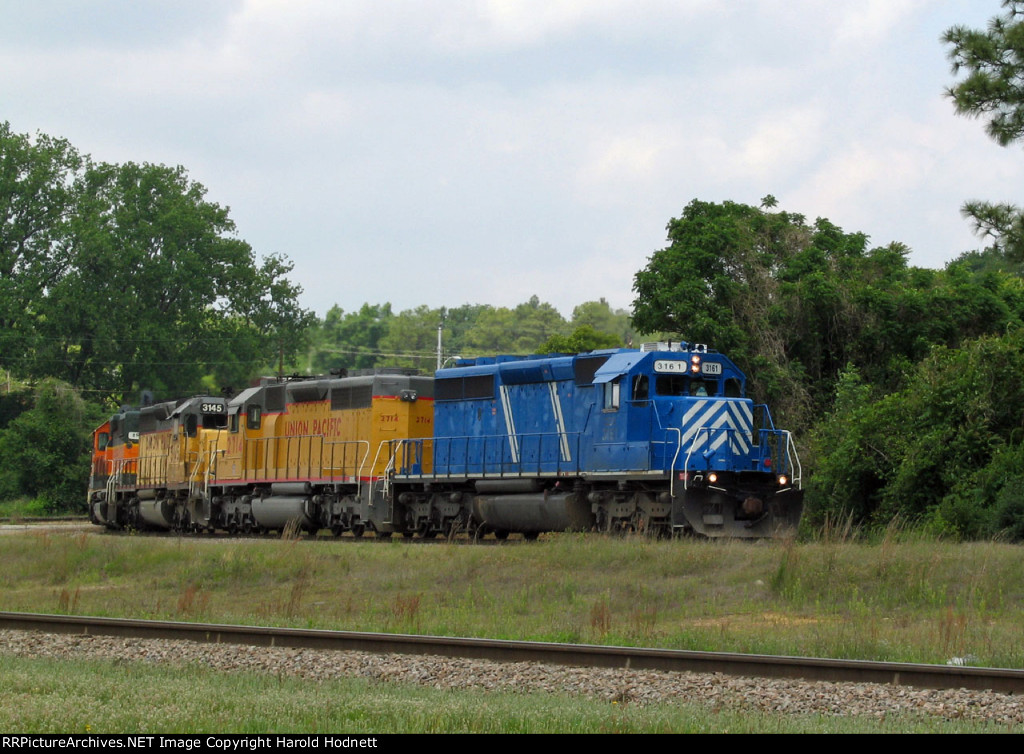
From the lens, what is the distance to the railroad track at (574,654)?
31.6 feet

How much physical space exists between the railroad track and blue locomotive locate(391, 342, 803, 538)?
896cm

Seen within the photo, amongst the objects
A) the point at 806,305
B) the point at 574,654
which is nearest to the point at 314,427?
the point at 806,305

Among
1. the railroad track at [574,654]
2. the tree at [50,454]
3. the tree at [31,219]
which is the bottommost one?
the railroad track at [574,654]

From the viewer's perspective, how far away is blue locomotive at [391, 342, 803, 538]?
2089 cm

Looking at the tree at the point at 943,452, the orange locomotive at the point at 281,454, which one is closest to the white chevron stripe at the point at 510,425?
the orange locomotive at the point at 281,454

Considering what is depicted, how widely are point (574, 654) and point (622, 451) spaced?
10.4 meters

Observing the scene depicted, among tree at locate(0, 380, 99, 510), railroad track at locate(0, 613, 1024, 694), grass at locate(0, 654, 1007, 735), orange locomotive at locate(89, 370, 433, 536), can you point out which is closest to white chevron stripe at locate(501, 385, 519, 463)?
orange locomotive at locate(89, 370, 433, 536)

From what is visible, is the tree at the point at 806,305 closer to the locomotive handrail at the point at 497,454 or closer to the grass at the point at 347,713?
the locomotive handrail at the point at 497,454

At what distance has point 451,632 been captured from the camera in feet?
45.8

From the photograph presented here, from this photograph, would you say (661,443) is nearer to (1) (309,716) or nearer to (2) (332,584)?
(2) (332,584)

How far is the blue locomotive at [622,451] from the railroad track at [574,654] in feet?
29.4

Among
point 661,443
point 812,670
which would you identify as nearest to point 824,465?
point 661,443
